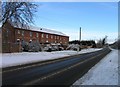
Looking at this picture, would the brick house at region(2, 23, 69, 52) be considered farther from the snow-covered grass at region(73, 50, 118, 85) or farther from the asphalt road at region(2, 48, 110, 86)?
the snow-covered grass at region(73, 50, 118, 85)

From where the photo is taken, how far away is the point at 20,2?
48062 mm

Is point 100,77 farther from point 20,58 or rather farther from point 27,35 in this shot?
point 27,35

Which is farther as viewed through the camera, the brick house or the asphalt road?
the brick house

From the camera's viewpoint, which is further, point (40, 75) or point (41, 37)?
point (41, 37)

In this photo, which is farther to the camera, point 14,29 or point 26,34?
point 26,34

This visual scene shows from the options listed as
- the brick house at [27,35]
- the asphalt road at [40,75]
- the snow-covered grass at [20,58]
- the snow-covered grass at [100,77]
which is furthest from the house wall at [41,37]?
the snow-covered grass at [100,77]

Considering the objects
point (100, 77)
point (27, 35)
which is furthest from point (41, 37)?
point (100, 77)

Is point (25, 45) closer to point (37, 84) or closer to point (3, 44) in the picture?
point (3, 44)

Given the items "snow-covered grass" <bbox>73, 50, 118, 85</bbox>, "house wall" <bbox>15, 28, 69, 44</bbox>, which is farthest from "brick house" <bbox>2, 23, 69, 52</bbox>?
"snow-covered grass" <bbox>73, 50, 118, 85</bbox>

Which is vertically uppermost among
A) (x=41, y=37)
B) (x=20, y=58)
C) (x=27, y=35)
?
(x=27, y=35)

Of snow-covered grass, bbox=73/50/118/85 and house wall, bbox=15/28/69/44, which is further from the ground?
house wall, bbox=15/28/69/44

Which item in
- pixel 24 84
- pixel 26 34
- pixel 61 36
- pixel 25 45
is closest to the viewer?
pixel 24 84

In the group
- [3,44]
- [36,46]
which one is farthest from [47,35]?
[3,44]

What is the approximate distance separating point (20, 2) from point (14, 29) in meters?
36.1
